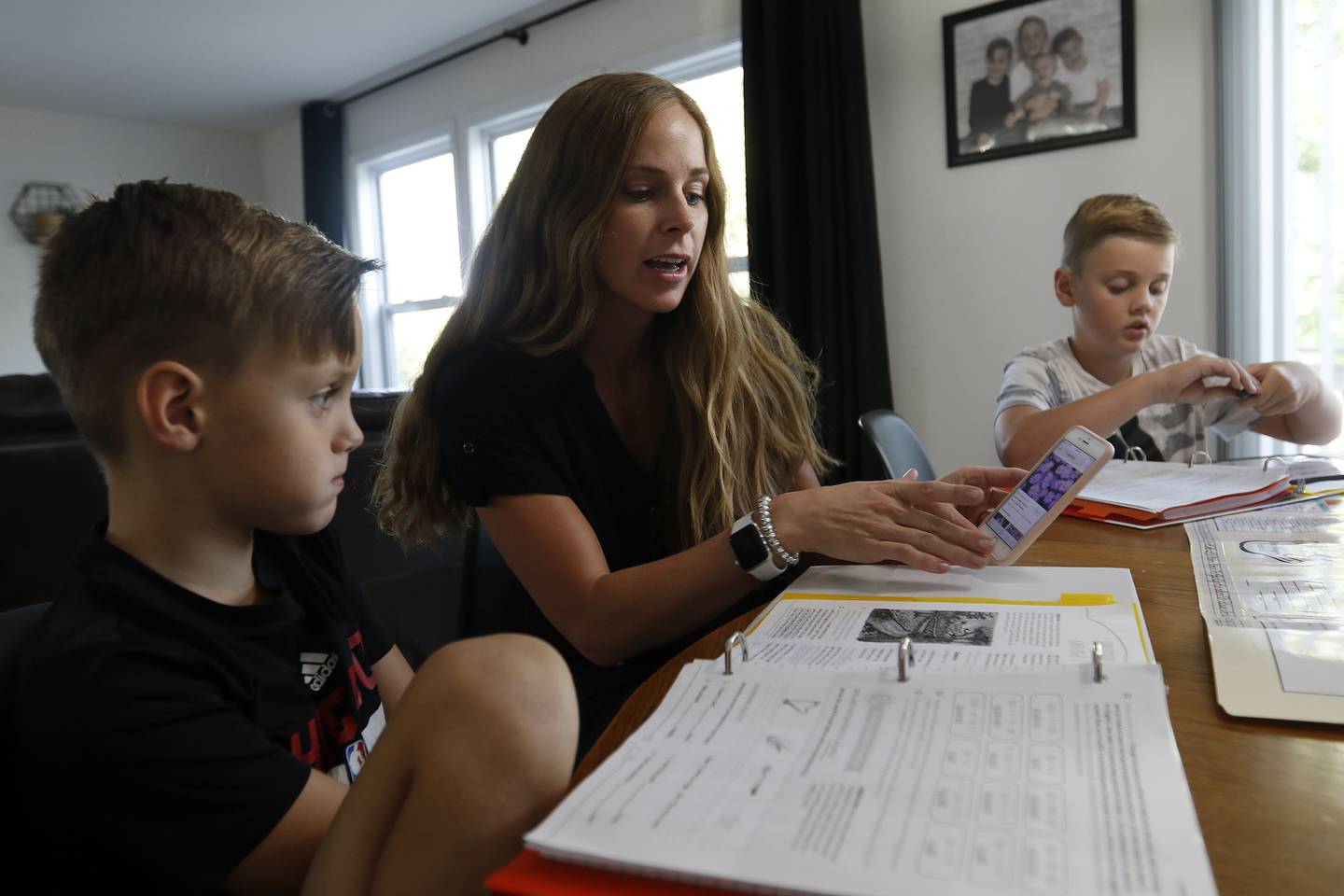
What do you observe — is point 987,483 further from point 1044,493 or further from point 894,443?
point 894,443

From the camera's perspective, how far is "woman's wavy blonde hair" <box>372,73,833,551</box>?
1.16m

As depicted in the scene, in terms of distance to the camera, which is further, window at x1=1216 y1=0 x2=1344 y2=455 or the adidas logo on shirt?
window at x1=1216 y1=0 x2=1344 y2=455

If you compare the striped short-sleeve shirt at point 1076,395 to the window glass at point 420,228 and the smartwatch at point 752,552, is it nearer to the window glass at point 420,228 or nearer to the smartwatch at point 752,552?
the smartwatch at point 752,552

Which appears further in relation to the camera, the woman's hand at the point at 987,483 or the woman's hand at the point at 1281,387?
the woman's hand at the point at 1281,387

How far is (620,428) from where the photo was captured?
130 cm

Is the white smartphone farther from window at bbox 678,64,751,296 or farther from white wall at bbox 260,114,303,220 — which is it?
white wall at bbox 260,114,303,220

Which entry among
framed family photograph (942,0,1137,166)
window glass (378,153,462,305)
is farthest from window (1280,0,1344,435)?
window glass (378,153,462,305)

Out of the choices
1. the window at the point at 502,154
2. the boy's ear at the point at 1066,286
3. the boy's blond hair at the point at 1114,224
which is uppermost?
the window at the point at 502,154

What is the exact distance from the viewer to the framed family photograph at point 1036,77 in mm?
2725

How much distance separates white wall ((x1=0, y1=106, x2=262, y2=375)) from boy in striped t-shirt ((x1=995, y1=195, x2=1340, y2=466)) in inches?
220

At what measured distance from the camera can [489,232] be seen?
1.25 metres

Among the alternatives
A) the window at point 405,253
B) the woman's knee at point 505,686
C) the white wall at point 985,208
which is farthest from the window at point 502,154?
the woman's knee at point 505,686

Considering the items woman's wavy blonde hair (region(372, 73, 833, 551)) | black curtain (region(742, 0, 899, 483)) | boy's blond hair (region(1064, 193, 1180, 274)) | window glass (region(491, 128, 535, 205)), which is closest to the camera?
woman's wavy blonde hair (region(372, 73, 833, 551))

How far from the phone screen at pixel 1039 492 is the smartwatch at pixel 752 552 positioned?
9.5 inches
